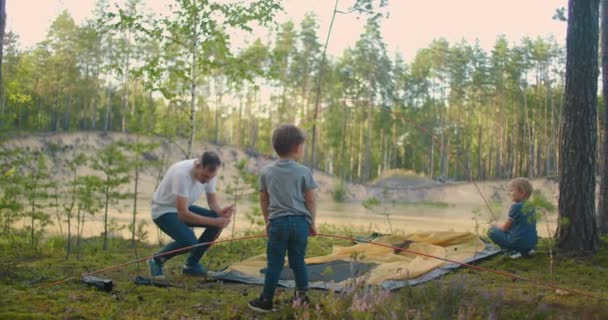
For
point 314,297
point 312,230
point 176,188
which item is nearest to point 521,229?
point 314,297

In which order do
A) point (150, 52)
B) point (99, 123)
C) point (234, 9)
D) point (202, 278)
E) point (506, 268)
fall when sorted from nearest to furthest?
point (202, 278) < point (506, 268) < point (234, 9) < point (150, 52) < point (99, 123)

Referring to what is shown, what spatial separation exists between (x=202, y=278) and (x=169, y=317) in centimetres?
149

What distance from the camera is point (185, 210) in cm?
450

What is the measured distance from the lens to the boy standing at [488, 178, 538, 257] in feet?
18.6

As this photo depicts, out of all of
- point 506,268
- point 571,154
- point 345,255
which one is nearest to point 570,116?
point 571,154

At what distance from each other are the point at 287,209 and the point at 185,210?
135cm

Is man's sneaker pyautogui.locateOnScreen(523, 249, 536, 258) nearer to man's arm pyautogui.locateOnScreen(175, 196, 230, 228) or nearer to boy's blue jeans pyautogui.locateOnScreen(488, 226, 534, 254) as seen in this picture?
boy's blue jeans pyautogui.locateOnScreen(488, 226, 534, 254)

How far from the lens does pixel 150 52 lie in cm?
3475

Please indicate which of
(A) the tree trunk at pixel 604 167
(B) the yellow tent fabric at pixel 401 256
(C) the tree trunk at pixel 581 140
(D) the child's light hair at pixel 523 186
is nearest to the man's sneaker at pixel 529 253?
(C) the tree trunk at pixel 581 140

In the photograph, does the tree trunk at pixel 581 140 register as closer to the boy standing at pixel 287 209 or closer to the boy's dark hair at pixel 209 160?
the boy standing at pixel 287 209

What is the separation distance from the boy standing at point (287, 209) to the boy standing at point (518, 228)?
3013mm

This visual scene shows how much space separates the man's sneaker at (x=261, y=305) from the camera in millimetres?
3479

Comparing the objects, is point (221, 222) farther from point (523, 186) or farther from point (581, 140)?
point (581, 140)

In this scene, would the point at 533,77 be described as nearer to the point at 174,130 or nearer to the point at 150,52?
the point at 150,52
